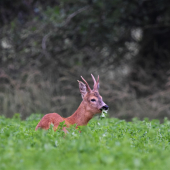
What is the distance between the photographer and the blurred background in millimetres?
14016

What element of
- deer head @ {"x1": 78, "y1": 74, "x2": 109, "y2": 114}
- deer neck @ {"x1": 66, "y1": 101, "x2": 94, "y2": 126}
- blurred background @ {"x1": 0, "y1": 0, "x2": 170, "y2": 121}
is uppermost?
blurred background @ {"x1": 0, "y1": 0, "x2": 170, "y2": 121}

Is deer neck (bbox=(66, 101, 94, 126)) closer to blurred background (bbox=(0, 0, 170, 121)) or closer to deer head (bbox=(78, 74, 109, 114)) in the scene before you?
deer head (bbox=(78, 74, 109, 114))

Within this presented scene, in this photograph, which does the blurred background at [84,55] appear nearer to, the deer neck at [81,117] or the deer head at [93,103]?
the deer head at [93,103]

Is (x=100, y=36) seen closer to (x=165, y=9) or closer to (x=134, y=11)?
(x=134, y=11)

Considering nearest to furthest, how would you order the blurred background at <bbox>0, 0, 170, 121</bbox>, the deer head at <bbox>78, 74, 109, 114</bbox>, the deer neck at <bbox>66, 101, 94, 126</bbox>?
the deer neck at <bbox>66, 101, 94, 126</bbox> < the deer head at <bbox>78, 74, 109, 114</bbox> < the blurred background at <bbox>0, 0, 170, 121</bbox>

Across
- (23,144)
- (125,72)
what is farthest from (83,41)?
(23,144)

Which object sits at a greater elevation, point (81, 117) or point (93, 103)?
point (93, 103)

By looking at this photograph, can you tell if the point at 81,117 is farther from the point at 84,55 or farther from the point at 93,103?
the point at 84,55

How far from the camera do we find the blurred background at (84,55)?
46.0 feet

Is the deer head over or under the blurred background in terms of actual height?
under

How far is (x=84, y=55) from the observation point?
16750 millimetres

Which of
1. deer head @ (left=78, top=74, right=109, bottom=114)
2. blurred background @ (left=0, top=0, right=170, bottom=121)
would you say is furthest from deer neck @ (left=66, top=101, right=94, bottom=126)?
blurred background @ (left=0, top=0, right=170, bottom=121)

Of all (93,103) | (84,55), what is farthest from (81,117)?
(84,55)

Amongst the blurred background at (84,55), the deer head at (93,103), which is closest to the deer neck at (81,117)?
the deer head at (93,103)
